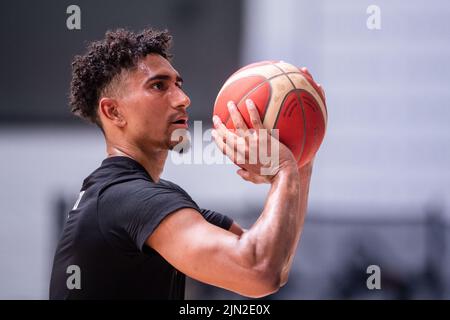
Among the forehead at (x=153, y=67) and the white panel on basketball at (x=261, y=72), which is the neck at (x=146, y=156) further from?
the white panel on basketball at (x=261, y=72)

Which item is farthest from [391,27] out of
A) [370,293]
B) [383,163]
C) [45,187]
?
[45,187]

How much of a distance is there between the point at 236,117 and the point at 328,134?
139 inches

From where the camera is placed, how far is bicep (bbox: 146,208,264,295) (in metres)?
1.68

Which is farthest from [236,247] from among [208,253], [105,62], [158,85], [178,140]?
[105,62]

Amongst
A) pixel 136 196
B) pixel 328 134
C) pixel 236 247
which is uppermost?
pixel 136 196

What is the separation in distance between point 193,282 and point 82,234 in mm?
2586

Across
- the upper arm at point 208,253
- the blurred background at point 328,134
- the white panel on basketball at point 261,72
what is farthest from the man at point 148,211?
the blurred background at point 328,134


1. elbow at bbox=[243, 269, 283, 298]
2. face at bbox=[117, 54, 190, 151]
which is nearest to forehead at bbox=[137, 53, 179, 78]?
face at bbox=[117, 54, 190, 151]

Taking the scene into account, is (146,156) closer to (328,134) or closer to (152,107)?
(152,107)

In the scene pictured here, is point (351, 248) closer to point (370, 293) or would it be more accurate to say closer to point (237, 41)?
point (370, 293)

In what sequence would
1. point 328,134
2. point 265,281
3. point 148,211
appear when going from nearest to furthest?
point 265,281
point 148,211
point 328,134

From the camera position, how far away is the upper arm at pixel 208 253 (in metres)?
1.68

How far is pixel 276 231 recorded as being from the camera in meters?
1.71

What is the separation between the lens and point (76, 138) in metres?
5.15
